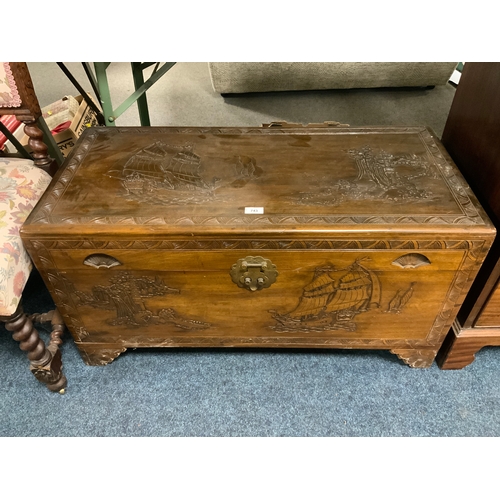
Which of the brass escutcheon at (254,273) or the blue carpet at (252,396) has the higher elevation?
the brass escutcheon at (254,273)

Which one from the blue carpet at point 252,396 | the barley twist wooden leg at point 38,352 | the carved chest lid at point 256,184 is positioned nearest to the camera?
the carved chest lid at point 256,184

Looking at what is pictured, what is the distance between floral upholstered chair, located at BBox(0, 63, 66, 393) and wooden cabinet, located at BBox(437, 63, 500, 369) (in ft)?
3.77

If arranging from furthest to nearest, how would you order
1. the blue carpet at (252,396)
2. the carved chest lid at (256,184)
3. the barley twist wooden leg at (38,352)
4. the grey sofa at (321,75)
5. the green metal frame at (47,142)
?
the grey sofa at (321,75) < the green metal frame at (47,142) < the blue carpet at (252,396) < the barley twist wooden leg at (38,352) < the carved chest lid at (256,184)

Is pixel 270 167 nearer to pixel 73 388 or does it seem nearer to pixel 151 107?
pixel 73 388

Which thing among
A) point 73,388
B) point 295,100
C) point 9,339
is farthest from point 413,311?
point 295,100

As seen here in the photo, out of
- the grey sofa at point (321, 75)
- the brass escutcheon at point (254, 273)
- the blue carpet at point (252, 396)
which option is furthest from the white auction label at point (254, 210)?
the grey sofa at point (321, 75)

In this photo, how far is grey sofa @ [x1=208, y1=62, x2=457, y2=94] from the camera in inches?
90.6

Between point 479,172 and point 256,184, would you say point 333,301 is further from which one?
point 479,172

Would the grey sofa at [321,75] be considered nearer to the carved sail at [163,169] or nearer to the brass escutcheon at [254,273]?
the carved sail at [163,169]

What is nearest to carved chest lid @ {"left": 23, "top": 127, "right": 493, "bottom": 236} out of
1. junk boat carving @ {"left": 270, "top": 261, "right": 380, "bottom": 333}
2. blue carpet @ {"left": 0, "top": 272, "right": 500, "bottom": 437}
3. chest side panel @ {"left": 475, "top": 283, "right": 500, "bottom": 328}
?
junk boat carving @ {"left": 270, "top": 261, "right": 380, "bottom": 333}

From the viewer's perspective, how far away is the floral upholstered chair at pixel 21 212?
947 mm

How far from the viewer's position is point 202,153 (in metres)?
1.14

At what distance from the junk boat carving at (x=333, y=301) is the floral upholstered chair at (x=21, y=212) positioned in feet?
2.10

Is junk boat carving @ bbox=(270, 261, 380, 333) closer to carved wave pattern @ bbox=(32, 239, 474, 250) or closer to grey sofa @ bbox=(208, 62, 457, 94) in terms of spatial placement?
carved wave pattern @ bbox=(32, 239, 474, 250)
